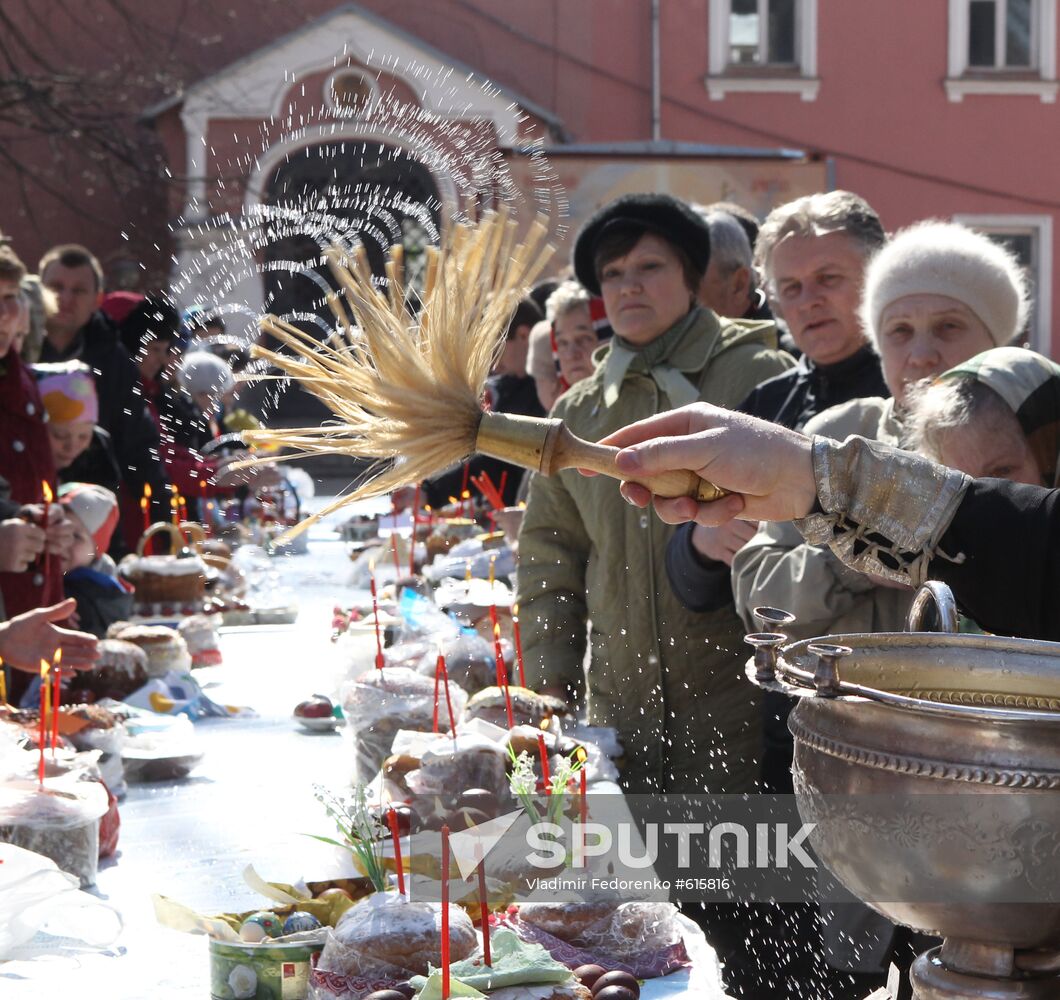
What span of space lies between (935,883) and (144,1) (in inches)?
559

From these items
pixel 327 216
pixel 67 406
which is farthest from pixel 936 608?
pixel 67 406

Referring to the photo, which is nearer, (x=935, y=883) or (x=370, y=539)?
(x=935, y=883)

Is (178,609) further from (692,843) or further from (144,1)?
(144,1)

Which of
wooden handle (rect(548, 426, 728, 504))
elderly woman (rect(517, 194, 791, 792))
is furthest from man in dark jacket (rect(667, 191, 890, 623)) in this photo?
wooden handle (rect(548, 426, 728, 504))

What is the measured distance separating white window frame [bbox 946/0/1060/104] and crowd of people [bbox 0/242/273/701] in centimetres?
1474

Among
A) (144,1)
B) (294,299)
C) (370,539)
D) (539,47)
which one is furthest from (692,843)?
(539,47)

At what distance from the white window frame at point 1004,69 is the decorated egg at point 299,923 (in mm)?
18683

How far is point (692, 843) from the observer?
8.30 ft

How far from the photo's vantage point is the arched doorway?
80.7 inches

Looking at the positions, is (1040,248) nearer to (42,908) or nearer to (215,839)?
(215,839)

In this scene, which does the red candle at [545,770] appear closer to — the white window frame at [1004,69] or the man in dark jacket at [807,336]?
the man in dark jacket at [807,336]

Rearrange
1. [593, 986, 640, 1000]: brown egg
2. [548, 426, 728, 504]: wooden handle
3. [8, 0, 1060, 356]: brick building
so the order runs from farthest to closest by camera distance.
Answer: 1. [8, 0, 1060, 356]: brick building
2. [593, 986, 640, 1000]: brown egg
3. [548, 426, 728, 504]: wooden handle

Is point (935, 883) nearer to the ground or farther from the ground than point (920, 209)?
nearer to the ground

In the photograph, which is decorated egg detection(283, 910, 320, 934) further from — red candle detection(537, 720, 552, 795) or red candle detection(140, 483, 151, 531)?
red candle detection(140, 483, 151, 531)
